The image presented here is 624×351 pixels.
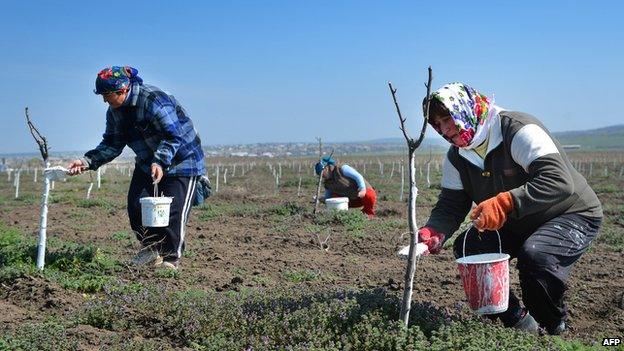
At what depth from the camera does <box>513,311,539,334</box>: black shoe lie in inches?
154

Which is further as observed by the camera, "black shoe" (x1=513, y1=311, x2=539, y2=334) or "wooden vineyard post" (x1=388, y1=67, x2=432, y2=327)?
"black shoe" (x1=513, y1=311, x2=539, y2=334)

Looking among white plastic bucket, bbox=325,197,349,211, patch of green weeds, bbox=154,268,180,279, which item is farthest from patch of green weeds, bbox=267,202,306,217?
patch of green weeds, bbox=154,268,180,279

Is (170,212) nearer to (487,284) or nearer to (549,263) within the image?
(487,284)

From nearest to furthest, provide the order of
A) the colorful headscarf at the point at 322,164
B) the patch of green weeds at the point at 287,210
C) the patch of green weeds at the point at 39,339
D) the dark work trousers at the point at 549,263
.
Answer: the patch of green weeds at the point at 39,339 → the dark work trousers at the point at 549,263 → the colorful headscarf at the point at 322,164 → the patch of green weeds at the point at 287,210

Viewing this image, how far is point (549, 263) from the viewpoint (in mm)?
3703

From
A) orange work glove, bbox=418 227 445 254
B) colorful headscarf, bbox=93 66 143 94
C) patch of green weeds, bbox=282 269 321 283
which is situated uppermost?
colorful headscarf, bbox=93 66 143 94

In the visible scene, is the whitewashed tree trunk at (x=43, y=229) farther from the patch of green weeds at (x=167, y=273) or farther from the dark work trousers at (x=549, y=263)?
the dark work trousers at (x=549, y=263)

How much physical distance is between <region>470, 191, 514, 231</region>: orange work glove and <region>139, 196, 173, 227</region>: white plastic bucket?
8.99ft

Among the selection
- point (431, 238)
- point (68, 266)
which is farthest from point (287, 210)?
point (431, 238)

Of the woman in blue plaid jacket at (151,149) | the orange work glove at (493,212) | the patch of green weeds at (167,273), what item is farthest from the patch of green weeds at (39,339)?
the orange work glove at (493,212)

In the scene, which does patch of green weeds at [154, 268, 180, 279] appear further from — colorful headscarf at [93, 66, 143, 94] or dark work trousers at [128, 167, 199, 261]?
colorful headscarf at [93, 66, 143, 94]

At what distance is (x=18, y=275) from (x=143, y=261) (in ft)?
3.12

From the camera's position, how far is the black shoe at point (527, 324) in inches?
154

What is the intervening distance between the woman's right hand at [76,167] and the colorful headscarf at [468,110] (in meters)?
3.12
